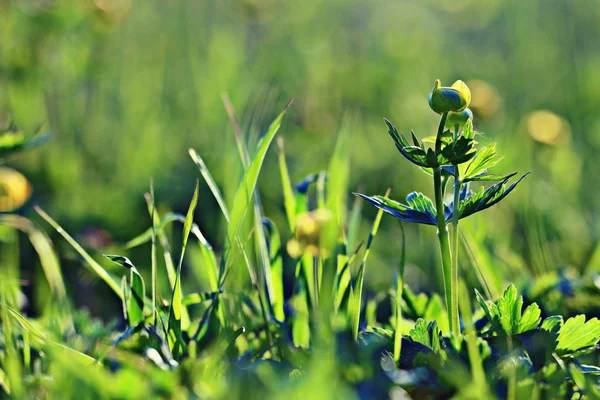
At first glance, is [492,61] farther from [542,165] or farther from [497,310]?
[497,310]

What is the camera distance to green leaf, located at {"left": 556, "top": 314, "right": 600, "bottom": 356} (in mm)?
765

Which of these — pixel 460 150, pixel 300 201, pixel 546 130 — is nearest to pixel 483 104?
pixel 546 130

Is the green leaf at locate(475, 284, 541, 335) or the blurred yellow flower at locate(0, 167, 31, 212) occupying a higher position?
the green leaf at locate(475, 284, 541, 335)

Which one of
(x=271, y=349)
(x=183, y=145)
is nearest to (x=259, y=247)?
(x=271, y=349)

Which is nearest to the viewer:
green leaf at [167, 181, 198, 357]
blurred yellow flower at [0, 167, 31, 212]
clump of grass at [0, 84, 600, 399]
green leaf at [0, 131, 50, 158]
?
clump of grass at [0, 84, 600, 399]

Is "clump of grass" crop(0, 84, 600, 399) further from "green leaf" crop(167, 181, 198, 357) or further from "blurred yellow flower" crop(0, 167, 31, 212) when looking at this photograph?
"blurred yellow flower" crop(0, 167, 31, 212)

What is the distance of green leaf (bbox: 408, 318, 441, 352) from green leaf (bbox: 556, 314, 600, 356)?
14 centimetres

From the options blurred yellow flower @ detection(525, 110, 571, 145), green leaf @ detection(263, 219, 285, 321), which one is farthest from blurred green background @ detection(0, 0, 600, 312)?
green leaf @ detection(263, 219, 285, 321)

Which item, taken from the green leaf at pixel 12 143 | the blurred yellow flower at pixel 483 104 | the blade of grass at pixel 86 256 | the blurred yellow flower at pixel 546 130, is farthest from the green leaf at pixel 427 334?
the blurred yellow flower at pixel 483 104

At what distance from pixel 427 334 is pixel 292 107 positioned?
1857mm

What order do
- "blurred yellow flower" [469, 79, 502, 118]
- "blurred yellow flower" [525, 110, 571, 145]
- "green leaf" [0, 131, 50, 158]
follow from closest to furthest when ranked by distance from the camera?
"green leaf" [0, 131, 50, 158] < "blurred yellow flower" [525, 110, 571, 145] < "blurred yellow flower" [469, 79, 502, 118]

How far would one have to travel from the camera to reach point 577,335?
775mm

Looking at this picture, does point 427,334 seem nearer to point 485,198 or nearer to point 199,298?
point 485,198

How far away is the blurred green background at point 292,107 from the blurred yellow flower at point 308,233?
0.46 feet
